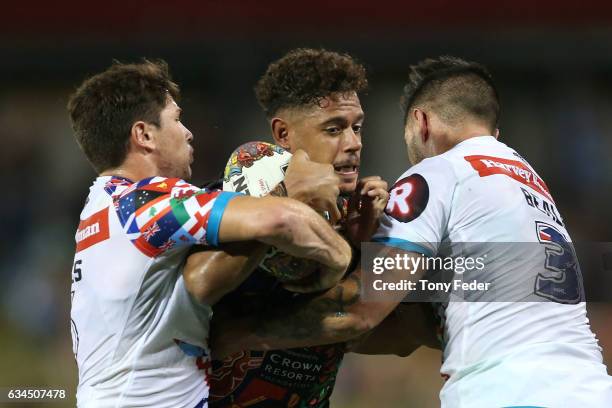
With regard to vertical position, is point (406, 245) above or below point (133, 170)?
below

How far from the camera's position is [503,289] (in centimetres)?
350

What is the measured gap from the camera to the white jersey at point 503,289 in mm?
3336

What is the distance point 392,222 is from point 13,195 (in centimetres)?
706

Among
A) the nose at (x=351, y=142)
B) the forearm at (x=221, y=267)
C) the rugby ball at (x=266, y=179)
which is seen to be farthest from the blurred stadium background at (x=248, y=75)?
the forearm at (x=221, y=267)

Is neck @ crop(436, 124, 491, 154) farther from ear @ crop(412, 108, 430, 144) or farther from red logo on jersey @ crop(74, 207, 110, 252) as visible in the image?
red logo on jersey @ crop(74, 207, 110, 252)

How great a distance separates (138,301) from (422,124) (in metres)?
1.64

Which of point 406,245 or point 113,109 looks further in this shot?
point 113,109

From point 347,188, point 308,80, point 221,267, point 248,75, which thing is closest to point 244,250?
point 221,267

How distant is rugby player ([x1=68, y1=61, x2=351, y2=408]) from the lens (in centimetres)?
304

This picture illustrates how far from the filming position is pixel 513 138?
30.7 ft

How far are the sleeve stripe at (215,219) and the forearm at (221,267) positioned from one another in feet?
0.40

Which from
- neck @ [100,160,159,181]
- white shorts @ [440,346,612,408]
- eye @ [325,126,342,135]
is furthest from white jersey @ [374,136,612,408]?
neck @ [100,160,159,181]

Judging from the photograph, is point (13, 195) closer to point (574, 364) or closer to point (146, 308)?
point (146, 308)

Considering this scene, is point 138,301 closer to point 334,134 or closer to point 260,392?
point 260,392
